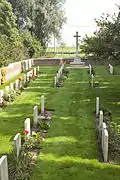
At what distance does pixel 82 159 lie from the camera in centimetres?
837

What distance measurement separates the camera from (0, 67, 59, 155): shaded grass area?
9.98 meters

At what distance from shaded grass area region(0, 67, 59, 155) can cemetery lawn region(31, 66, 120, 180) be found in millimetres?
1094

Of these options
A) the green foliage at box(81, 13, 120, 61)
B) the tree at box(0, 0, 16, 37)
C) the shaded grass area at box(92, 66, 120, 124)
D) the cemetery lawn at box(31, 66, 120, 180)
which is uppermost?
the tree at box(0, 0, 16, 37)

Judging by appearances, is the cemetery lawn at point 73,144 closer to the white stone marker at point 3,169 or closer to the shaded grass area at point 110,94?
the shaded grass area at point 110,94

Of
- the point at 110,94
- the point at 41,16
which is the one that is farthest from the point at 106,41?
the point at 41,16

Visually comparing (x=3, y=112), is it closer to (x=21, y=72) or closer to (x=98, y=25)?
(x=98, y=25)

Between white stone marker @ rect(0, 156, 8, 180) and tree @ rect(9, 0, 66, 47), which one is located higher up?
tree @ rect(9, 0, 66, 47)

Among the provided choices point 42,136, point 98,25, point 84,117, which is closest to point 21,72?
point 98,25

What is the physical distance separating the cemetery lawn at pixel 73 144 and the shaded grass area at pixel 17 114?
109 cm

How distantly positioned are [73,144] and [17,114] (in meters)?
4.78

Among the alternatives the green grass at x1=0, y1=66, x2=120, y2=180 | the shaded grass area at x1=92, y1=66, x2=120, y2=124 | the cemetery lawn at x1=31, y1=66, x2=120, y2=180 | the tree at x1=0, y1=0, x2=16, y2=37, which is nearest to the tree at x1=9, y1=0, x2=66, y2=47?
the tree at x1=0, y1=0, x2=16, y2=37

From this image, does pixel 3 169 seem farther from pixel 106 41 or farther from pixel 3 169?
pixel 106 41

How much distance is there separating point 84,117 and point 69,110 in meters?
1.54

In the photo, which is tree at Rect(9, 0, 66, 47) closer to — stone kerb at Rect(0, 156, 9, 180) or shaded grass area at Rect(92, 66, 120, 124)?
shaded grass area at Rect(92, 66, 120, 124)
